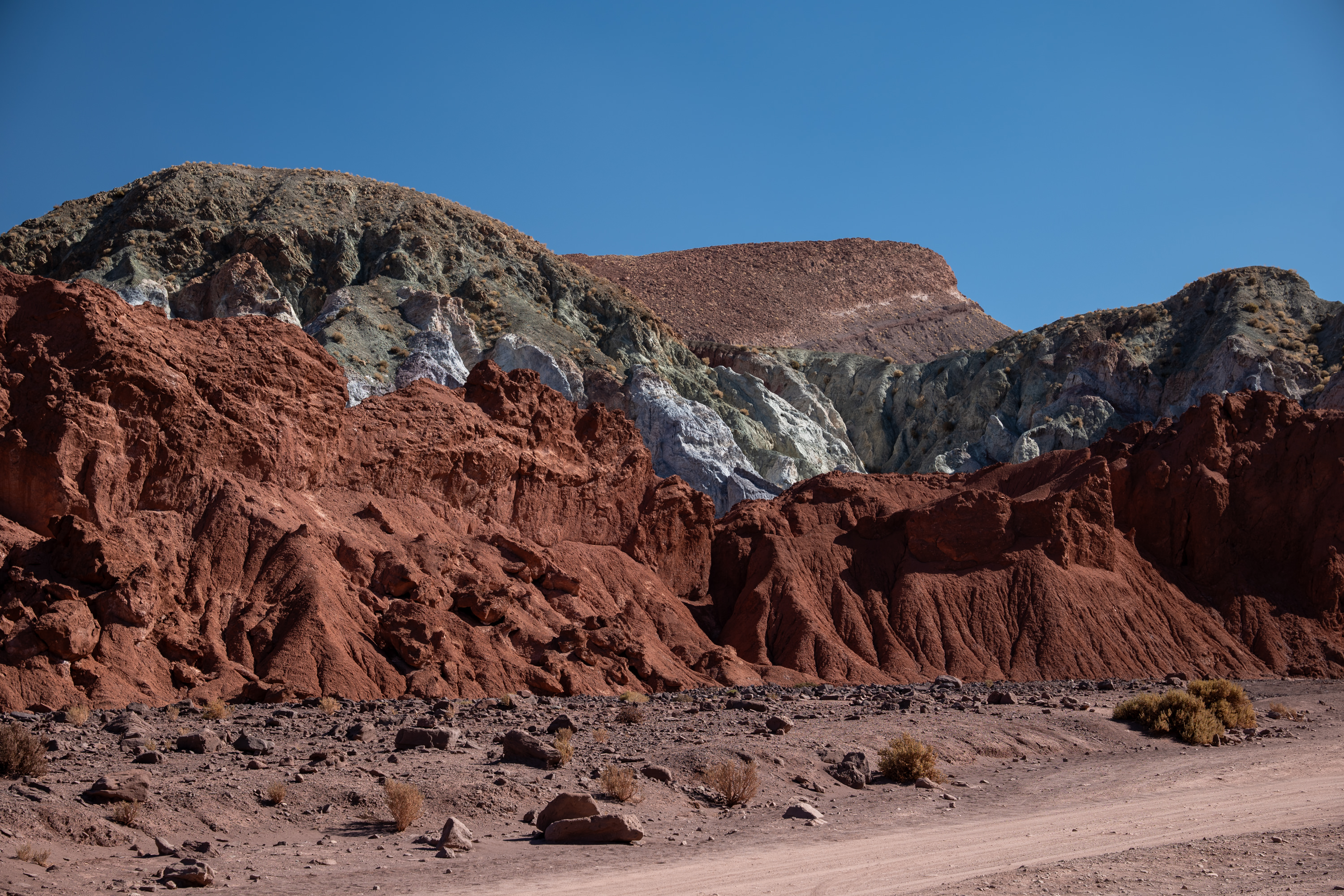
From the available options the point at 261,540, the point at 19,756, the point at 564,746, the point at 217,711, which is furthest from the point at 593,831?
the point at 261,540

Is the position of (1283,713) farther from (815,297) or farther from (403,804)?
(815,297)

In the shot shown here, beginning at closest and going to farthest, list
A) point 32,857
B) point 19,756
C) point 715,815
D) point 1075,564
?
point 32,857 < point 19,756 < point 715,815 < point 1075,564

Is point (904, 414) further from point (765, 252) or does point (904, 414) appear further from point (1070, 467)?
point (765, 252)

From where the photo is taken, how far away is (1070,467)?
50.0 metres

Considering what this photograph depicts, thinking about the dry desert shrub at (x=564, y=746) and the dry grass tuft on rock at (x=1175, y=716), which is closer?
the dry desert shrub at (x=564, y=746)

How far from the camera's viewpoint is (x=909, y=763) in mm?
20312

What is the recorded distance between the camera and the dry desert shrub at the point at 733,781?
1788cm

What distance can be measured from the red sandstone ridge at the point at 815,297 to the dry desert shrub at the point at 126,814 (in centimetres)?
9005

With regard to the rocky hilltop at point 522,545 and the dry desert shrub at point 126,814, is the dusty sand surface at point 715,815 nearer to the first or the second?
the dry desert shrub at point 126,814

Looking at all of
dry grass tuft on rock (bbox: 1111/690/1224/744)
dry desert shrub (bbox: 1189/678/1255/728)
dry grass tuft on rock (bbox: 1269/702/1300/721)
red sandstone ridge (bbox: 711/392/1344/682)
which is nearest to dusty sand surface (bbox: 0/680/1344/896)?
dry grass tuft on rock (bbox: 1111/690/1224/744)

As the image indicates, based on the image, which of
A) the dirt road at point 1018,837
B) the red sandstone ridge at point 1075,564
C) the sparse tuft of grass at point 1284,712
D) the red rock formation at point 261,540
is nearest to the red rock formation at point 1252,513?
the red sandstone ridge at point 1075,564

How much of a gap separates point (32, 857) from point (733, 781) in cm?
952

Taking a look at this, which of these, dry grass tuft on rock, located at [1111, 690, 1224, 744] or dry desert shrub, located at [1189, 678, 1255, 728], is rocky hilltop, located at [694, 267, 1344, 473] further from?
dry grass tuft on rock, located at [1111, 690, 1224, 744]

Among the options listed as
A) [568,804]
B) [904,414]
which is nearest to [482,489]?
[568,804]
